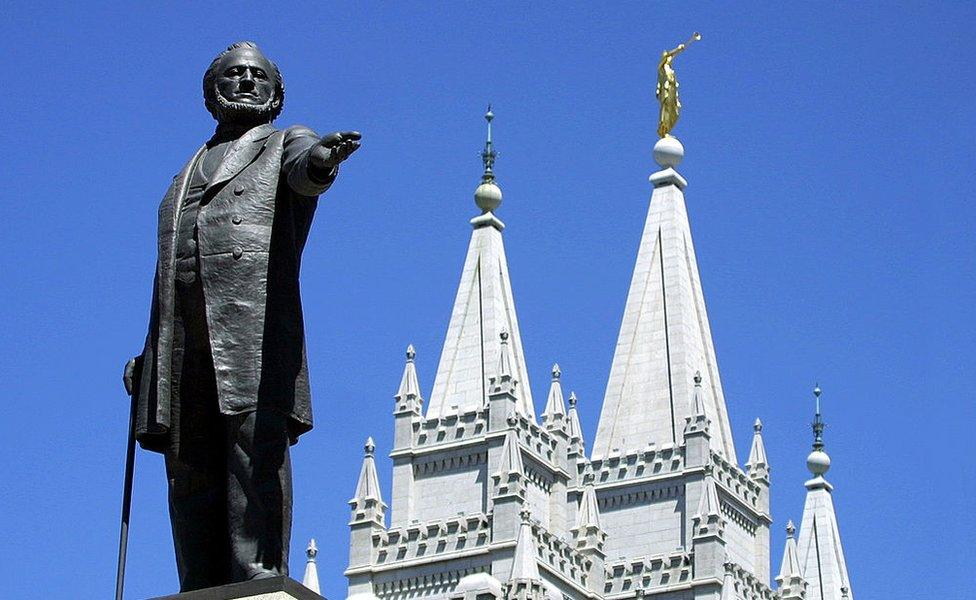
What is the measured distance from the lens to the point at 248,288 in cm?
1097

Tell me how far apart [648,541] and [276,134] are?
58.5 meters

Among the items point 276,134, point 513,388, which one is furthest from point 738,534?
point 276,134

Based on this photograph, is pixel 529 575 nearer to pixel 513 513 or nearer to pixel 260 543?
pixel 513 513

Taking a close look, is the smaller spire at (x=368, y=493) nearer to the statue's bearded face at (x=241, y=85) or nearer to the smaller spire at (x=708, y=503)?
the smaller spire at (x=708, y=503)

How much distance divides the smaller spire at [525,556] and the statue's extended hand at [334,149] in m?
52.8

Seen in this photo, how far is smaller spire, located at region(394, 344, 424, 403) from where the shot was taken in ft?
228

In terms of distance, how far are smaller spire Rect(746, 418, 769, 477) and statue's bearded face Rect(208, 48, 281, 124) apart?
203 feet

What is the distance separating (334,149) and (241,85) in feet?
3.29

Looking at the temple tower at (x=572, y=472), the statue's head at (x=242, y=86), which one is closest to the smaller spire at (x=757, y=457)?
the temple tower at (x=572, y=472)

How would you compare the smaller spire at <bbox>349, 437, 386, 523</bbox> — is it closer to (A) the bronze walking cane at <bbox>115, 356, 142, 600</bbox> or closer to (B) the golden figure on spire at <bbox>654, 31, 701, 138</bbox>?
(B) the golden figure on spire at <bbox>654, 31, 701, 138</bbox>

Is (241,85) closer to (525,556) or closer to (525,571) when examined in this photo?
(525,571)

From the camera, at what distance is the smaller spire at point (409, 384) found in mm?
69438

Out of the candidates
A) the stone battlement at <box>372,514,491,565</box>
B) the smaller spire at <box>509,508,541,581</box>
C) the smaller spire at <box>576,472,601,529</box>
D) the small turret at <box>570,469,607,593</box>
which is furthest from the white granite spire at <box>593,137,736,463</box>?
the smaller spire at <box>509,508,541,581</box>

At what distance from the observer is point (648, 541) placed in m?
69.2
